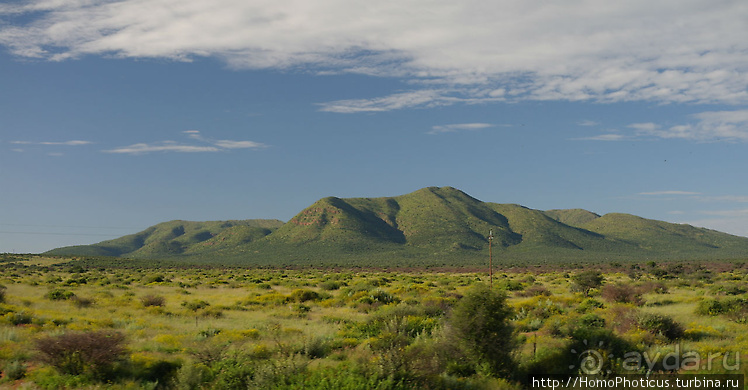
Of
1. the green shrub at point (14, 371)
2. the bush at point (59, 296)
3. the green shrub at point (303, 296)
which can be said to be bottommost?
the green shrub at point (303, 296)

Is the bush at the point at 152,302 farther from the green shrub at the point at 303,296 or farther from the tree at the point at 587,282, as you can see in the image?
the tree at the point at 587,282

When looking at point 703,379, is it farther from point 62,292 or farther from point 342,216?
point 342,216

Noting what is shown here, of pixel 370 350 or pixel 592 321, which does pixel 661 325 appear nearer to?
pixel 592 321

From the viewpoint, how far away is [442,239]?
157m

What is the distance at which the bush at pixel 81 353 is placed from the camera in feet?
37.4

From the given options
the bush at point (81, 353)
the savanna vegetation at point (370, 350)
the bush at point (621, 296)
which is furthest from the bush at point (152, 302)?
the bush at point (621, 296)

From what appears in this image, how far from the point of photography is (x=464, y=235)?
6304 inches

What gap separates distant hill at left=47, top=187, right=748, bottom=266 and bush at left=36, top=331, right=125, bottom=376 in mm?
115620

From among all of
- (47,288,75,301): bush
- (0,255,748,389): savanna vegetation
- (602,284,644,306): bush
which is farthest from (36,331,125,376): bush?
(602,284,644,306): bush

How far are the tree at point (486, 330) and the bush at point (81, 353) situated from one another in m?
9.11


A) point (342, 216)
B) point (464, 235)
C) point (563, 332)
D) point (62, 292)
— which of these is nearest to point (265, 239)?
point (342, 216)

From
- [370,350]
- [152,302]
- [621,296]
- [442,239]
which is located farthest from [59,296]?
[442,239]

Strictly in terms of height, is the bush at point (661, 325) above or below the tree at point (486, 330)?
below

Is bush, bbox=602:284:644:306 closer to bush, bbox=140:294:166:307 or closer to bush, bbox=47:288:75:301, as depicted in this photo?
bush, bbox=140:294:166:307
